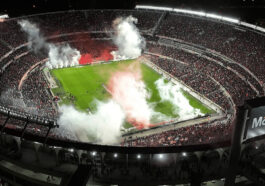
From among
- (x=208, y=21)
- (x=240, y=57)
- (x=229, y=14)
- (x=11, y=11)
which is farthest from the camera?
(x=11, y=11)

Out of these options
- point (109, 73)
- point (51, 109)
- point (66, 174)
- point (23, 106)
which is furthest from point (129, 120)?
point (66, 174)

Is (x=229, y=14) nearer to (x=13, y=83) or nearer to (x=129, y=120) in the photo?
(x=129, y=120)

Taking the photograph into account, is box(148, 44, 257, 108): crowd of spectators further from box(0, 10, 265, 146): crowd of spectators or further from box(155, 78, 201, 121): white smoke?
box(155, 78, 201, 121): white smoke

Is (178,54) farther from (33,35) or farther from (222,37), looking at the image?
(33,35)

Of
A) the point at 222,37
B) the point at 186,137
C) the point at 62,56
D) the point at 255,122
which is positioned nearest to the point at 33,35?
the point at 62,56

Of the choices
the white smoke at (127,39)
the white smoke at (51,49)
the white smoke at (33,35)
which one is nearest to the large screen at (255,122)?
the white smoke at (51,49)

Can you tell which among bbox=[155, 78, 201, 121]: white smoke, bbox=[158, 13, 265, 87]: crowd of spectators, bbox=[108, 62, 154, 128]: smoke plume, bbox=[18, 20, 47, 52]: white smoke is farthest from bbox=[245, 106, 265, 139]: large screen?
bbox=[18, 20, 47, 52]: white smoke

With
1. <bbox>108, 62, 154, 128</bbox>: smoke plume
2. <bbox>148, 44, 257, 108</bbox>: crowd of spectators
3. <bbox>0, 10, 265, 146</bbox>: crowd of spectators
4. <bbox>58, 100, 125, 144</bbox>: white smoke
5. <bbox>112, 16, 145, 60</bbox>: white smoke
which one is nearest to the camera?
<bbox>58, 100, 125, 144</bbox>: white smoke
